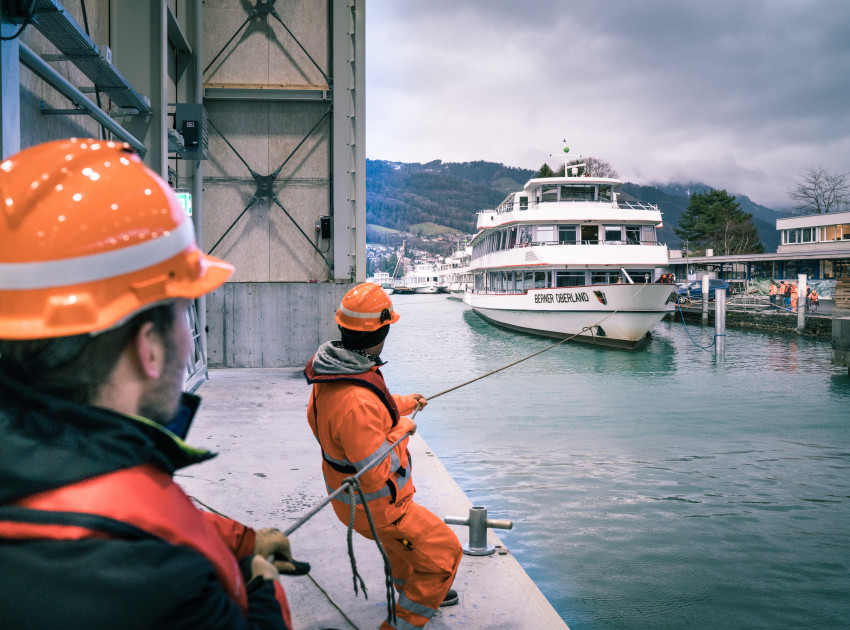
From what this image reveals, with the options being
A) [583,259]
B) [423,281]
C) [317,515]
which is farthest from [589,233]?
[423,281]

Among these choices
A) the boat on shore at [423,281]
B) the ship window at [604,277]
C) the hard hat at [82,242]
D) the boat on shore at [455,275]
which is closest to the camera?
the hard hat at [82,242]

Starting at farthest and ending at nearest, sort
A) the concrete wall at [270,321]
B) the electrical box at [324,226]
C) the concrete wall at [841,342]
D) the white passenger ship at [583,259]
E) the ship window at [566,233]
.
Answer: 1. the ship window at [566,233]
2. the white passenger ship at [583,259]
3. the concrete wall at [841,342]
4. the electrical box at [324,226]
5. the concrete wall at [270,321]

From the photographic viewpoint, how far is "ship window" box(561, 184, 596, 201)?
29.5m

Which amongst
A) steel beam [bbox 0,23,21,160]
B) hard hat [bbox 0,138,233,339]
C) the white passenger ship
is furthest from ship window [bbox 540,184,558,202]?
hard hat [bbox 0,138,233,339]

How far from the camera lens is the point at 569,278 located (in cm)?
2866

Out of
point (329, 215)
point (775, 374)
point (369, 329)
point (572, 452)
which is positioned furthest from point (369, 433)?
point (775, 374)

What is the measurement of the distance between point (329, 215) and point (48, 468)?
12.6 m

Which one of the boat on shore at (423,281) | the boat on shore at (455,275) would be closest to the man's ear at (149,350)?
the boat on shore at (455,275)

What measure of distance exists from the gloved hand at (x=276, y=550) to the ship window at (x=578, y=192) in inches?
1155

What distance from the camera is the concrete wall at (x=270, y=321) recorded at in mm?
12430

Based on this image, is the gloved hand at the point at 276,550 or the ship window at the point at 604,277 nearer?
the gloved hand at the point at 276,550

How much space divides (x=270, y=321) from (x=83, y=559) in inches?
465

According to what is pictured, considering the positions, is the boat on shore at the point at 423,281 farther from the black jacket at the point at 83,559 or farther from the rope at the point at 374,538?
the black jacket at the point at 83,559

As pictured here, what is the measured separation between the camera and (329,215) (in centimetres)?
1333
